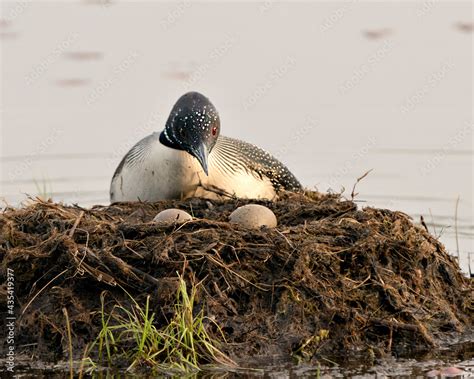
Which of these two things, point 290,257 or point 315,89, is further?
point 315,89

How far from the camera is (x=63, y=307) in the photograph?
8.84m

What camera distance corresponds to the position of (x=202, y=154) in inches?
420

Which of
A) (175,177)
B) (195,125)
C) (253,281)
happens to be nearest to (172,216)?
(253,281)

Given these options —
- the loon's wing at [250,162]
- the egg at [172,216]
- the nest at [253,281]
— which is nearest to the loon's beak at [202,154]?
the loon's wing at [250,162]

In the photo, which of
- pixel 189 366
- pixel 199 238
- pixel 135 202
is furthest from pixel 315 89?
pixel 189 366

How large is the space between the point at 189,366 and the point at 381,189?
22.3 feet

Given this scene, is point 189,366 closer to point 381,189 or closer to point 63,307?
point 63,307

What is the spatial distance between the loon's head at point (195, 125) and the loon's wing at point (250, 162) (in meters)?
0.54

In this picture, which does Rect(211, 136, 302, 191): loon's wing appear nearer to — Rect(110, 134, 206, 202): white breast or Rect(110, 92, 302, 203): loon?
Rect(110, 92, 302, 203): loon

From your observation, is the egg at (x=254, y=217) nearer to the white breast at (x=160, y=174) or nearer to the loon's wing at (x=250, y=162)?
the white breast at (x=160, y=174)

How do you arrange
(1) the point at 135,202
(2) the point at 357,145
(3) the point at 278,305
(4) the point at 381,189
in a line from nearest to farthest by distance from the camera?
(3) the point at 278,305
(1) the point at 135,202
(4) the point at 381,189
(2) the point at 357,145

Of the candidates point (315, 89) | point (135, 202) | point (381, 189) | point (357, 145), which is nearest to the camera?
point (135, 202)

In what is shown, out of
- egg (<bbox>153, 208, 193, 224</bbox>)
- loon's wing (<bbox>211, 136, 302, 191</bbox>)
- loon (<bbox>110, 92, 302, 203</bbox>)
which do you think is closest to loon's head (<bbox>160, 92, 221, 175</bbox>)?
loon (<bbox>110, 92, 302, 203</bbox>)

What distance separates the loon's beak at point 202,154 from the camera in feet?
34.7
